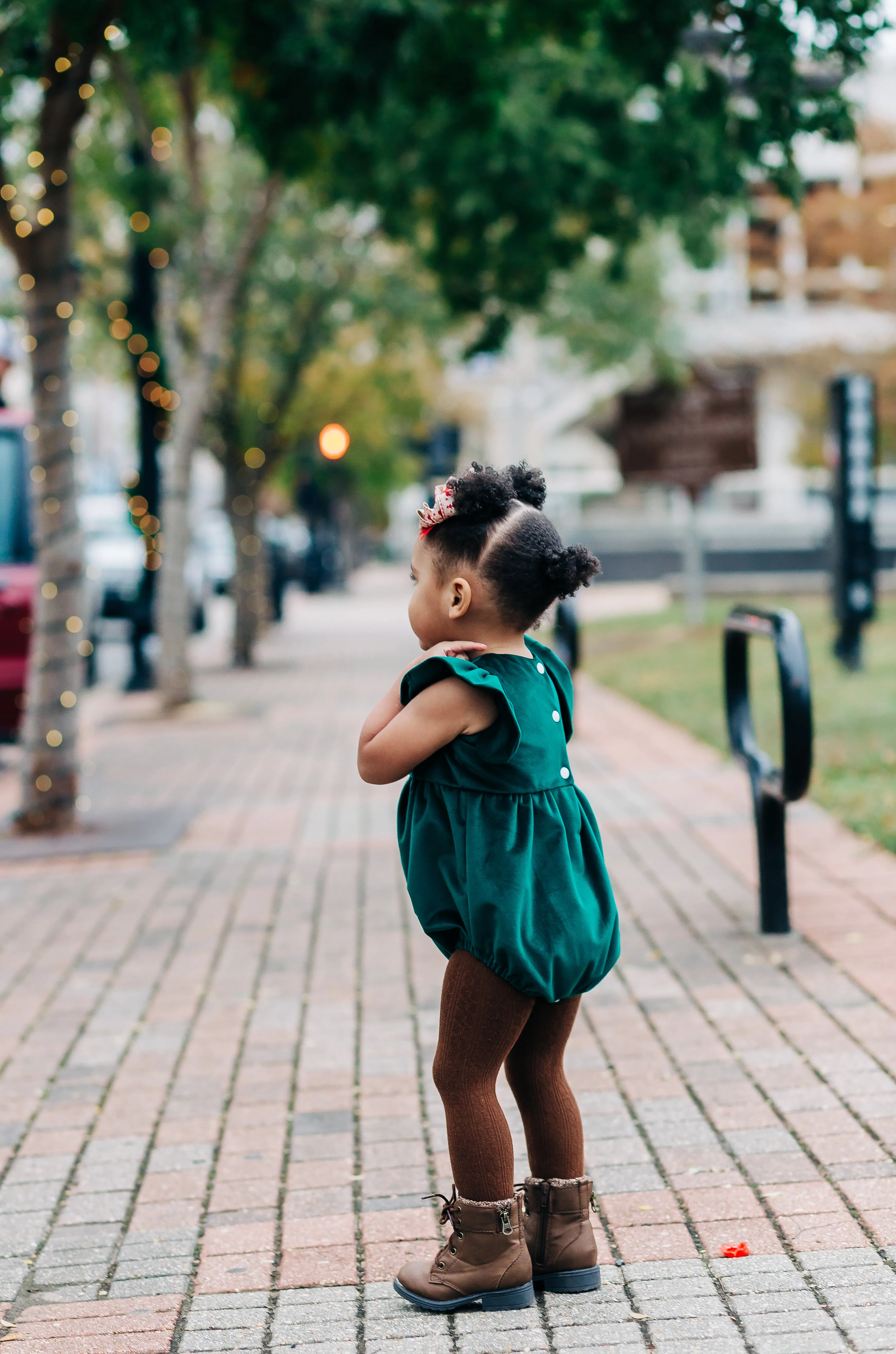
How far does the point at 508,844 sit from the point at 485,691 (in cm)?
27

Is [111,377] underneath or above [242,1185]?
above

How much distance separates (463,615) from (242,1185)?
154 centimetres

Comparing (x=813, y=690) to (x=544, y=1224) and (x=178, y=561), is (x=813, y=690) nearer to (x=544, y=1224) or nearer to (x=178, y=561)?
(x=178, y=561)

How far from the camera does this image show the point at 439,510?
2.78 meters

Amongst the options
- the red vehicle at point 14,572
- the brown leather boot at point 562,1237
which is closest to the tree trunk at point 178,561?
the red vehicle at point 14,572

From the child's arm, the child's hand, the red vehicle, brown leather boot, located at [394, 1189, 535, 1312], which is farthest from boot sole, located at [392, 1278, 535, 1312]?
the red vehicle

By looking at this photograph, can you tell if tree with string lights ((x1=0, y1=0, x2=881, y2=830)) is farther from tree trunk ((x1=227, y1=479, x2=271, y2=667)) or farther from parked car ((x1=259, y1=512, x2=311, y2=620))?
parked car ((x1=259, y1=512, x2=311, y2=620))

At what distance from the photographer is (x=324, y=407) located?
27.9 m

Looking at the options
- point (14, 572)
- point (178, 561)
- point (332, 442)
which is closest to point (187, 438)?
point (178, 561)

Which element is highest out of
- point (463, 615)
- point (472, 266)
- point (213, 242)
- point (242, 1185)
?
point (213, 242)

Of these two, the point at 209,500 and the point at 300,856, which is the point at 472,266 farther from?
the point at 209,500

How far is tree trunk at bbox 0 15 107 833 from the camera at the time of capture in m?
7.75

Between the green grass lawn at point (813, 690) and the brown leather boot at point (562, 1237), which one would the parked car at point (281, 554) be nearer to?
the green grass lawn at point (813, 690)

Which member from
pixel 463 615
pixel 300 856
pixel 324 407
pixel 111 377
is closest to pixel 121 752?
pixel 300 856
